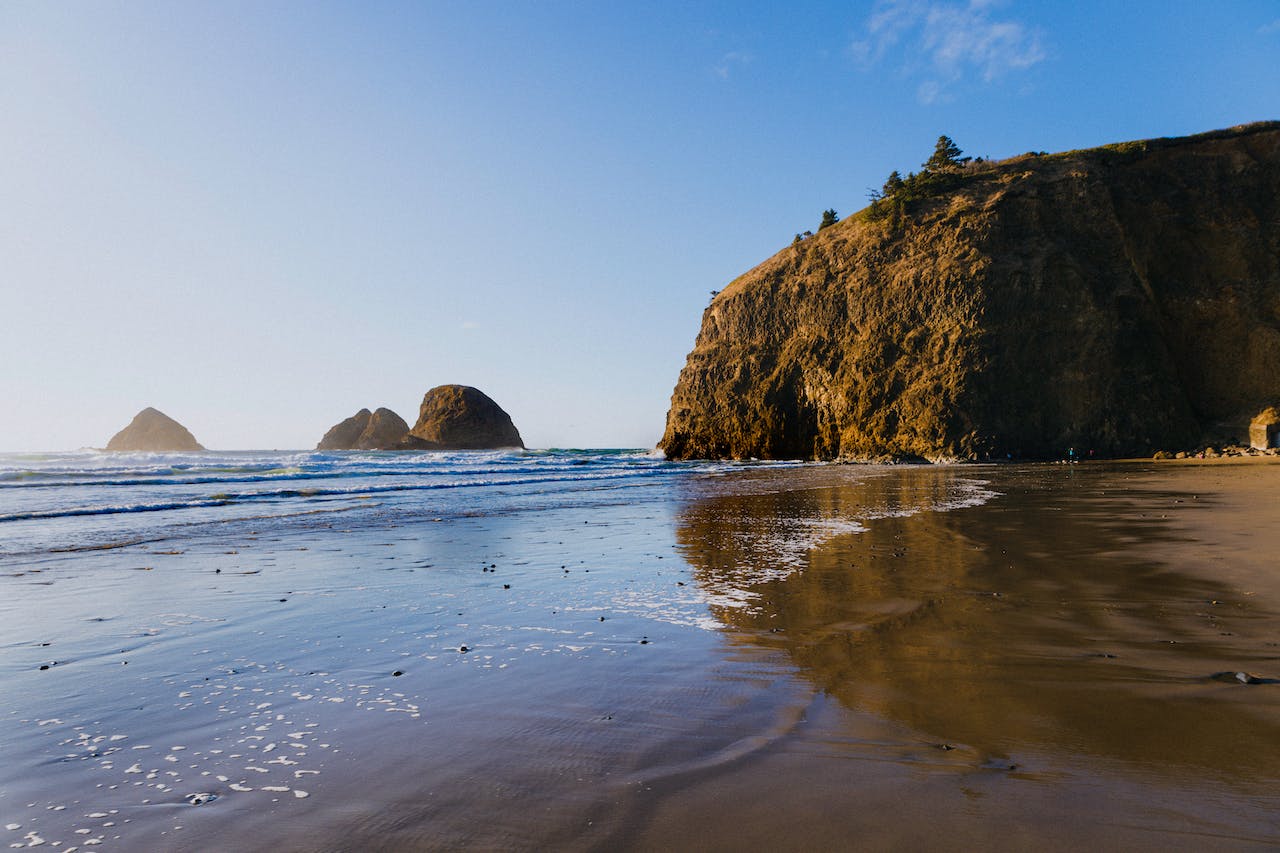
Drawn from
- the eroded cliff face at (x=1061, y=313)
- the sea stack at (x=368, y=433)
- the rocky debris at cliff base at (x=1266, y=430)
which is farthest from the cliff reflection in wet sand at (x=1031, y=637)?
the sea stack at (x=368, y=433)

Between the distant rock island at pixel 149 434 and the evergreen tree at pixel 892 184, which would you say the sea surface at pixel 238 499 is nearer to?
the evergreen tree at pixel 892 184

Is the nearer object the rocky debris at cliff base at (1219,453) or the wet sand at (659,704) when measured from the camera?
the wet sand at (659,704)

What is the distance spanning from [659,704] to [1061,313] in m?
46.3

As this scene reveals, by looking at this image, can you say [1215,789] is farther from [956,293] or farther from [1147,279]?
[1147,279]

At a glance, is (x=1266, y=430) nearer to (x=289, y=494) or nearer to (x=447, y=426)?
(x=289, y=494)

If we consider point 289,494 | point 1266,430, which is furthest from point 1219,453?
point 289,494

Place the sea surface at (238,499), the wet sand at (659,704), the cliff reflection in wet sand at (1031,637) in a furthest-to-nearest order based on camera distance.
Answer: the sea surface at (238,499), the cliff reflection in wet sand at (1031,637), the wet sand at (659,704)

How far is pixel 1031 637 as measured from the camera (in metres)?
4.44

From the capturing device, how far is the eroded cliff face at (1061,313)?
38.1 metres

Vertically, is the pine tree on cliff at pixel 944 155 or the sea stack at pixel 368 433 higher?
the pine tree on cliff at pixel 944 155

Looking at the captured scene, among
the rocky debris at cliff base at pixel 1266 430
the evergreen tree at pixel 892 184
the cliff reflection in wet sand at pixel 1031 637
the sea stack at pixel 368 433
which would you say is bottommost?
the cliff reflection in wet sand at pixel 1031 637

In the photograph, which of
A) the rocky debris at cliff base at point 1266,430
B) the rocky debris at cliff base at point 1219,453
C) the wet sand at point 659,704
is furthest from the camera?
the rocky debris at cliff base at point 1266,430

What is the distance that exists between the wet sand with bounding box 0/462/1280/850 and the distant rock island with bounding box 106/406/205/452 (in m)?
118

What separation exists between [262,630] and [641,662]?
3.44 m
